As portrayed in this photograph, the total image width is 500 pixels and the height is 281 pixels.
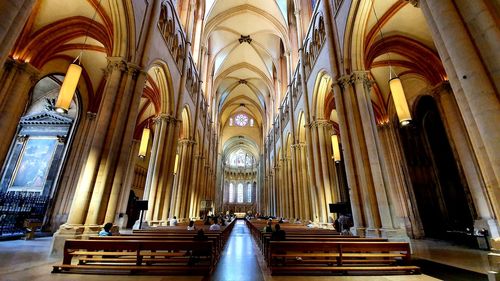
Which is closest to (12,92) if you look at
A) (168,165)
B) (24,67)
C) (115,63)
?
(24,67)

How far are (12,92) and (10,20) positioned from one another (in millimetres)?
8579

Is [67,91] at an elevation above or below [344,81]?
below

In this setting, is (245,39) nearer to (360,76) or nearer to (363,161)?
(360,76)

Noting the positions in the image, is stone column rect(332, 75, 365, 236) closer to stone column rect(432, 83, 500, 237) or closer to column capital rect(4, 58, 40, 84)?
stone column rect(432, 83, 500, 237)

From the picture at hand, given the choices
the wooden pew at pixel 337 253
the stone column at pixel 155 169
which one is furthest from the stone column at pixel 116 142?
the wooden pew at pixel 337 253

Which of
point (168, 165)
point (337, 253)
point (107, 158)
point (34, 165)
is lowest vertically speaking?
point (337, 253)

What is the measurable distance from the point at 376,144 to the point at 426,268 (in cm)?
381

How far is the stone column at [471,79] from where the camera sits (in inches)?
127

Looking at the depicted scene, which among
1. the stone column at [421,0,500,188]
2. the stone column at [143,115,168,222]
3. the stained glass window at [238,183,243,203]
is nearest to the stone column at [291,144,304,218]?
the stone column at [143,115,168,222]

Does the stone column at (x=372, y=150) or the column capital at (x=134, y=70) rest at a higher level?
the column capital at (x=134, y=70)

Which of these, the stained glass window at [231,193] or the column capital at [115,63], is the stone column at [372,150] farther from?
the stained glass window at [231,193]

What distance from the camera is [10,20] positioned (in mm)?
3238

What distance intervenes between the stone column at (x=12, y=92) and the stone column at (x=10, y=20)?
317 inches

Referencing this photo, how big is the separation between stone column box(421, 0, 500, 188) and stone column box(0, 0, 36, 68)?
22.5 ft
